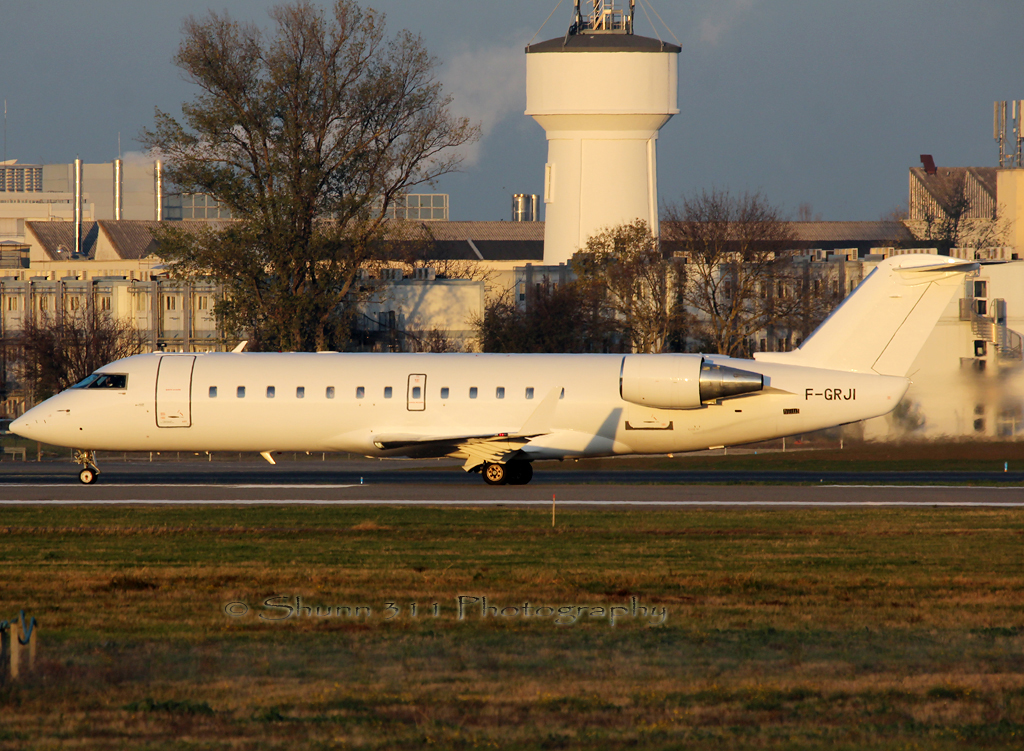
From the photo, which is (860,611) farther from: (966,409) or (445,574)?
(966,409)

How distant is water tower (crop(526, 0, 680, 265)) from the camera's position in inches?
2518

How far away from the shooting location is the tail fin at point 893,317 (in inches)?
1165

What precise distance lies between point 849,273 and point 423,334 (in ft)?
75.3

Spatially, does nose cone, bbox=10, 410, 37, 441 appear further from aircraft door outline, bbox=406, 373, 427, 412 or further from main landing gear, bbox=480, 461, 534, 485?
main landing gear, bbox=480, 461, 534, 485

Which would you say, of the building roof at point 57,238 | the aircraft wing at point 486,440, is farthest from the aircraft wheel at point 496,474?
the building roof at point 57,238

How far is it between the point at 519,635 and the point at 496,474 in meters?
17.2

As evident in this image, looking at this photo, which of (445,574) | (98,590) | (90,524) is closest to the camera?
(98,590)

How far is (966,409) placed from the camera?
126 feet

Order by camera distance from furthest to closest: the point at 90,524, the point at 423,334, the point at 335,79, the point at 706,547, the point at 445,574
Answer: the point at 423,334 → the point at 335,79 → the point at 90,524 → the point at 706,547 → the point at 445,574

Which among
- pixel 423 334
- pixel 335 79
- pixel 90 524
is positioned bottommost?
pixel 90 524

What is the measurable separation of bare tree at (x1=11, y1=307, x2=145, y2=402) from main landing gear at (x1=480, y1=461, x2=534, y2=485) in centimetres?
3700

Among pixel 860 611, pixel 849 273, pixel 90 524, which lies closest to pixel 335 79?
pixel 849 273

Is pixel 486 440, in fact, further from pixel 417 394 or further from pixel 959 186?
pixel 959 186

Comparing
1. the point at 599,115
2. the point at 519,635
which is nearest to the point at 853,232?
the point at 599,115
